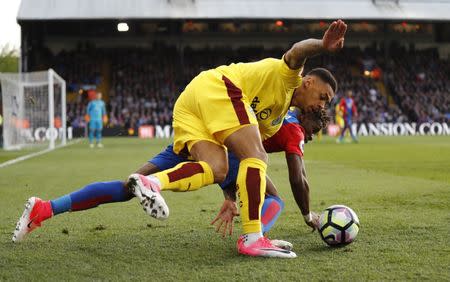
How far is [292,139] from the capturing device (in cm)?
550

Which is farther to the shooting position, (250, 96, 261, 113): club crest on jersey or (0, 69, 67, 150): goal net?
(0, 69, 67, 150): goal net

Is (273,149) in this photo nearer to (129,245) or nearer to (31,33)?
(129,245)

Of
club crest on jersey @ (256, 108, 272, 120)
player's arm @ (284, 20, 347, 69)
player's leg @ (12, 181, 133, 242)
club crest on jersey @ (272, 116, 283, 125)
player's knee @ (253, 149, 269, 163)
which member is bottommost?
player's leg @ (12, 181, 133, 242)

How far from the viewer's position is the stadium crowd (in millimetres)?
40375

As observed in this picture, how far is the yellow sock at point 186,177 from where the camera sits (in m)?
4.61

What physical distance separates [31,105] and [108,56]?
19.6 meters

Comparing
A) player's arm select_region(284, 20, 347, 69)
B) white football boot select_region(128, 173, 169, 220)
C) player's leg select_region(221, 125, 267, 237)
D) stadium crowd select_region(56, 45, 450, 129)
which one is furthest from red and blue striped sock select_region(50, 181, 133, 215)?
stadium crowd select_region(56, 45, 450, 129)

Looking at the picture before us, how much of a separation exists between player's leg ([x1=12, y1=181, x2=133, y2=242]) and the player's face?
1349 mm

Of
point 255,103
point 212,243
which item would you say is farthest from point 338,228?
point 255,103

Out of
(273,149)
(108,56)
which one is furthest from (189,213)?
(108,56)

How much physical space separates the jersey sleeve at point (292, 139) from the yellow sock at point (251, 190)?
31.9 inches

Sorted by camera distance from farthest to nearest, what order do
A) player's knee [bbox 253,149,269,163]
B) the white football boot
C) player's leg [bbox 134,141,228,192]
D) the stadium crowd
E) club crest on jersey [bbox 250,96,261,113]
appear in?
the stadium crowd, club crest on jersey [bbox 250,96,261,113], player's knee [bbox 253,149,269,163], player's leg [bbox 134,141,228,192], the white football boot

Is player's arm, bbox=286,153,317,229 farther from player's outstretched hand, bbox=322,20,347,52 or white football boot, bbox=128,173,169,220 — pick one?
white football boot, bbox=128,173,169,220

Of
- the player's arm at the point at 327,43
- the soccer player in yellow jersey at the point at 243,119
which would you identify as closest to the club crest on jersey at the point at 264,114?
the soccer player in yellow jersey at the point at 243,119
